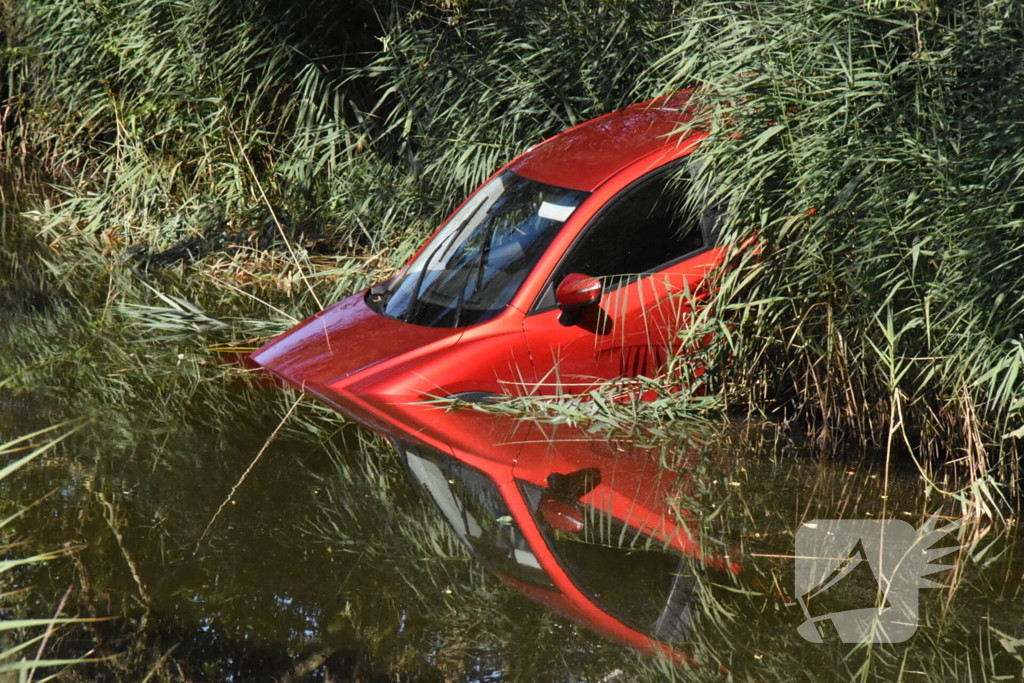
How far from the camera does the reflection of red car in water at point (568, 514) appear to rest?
11.4 feet

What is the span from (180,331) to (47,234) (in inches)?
161

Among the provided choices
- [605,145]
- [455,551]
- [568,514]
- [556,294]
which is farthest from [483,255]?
[455,551]

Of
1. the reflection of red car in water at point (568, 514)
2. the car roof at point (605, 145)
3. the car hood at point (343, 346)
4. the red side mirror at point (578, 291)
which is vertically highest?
the car roof at point (605, 145)

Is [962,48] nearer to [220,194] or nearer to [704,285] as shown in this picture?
[704,285]

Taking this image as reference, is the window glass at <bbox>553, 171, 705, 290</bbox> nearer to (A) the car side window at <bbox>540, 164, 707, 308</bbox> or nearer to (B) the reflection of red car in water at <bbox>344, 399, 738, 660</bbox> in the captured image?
(A) the car side window at <bbox>540, 164, 707, 308</bbox>

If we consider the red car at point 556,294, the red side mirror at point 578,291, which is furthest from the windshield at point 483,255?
the red side mirror at point 578,291

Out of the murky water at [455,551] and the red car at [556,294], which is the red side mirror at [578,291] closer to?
the red car at [556,294]

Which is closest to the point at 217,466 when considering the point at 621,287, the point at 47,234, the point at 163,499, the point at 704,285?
the point at 163,499

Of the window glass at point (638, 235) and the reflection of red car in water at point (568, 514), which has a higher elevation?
the window glass at point (638, 235)

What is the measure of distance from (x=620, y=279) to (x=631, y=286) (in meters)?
0.09

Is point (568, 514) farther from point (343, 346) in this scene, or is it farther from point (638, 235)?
point (343, 346)

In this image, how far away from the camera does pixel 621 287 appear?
5117 mm

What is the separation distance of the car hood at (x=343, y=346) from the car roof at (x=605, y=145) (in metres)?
1.03

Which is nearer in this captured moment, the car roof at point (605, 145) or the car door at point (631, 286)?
the car door at point (631, 286)
